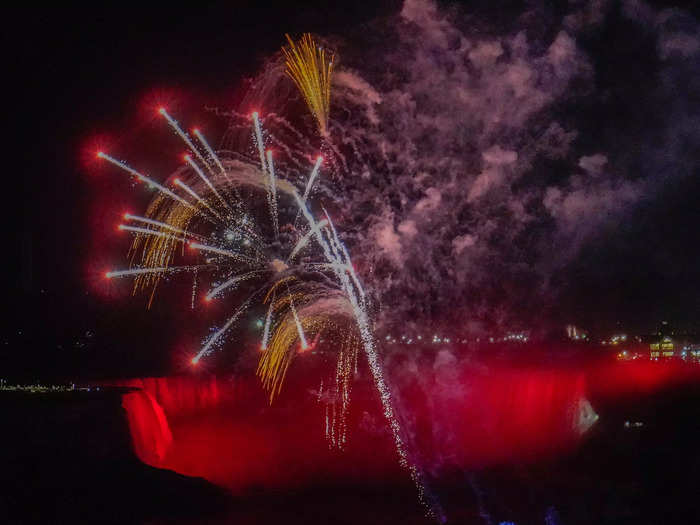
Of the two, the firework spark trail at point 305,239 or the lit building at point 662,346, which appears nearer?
the firework spark trail at point 305,239

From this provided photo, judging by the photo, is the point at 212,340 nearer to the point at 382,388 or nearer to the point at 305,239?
the point at 382,388

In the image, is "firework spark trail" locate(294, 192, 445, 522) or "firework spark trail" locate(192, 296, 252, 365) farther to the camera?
"firework spark trail" locate(192, 296, 252, 365)

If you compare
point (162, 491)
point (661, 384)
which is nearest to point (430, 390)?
point (661, 384)

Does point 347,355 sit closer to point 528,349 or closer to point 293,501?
point 528,349

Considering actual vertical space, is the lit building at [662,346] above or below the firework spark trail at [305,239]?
below

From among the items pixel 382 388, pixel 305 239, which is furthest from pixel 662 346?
pixel 305 239

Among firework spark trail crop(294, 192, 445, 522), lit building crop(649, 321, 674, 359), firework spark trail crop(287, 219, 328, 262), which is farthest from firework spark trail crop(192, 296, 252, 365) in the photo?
lit building crop(649, 321, 674, 359)

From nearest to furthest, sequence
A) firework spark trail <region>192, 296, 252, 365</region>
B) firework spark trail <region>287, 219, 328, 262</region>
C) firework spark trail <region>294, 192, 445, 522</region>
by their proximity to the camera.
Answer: firework spark trail <region>294, 192, 445, 522</region>, firework spark trail <region>287, 219, 328, 262</region>, firework spark trail <region>192, 296, 252, 365</region>

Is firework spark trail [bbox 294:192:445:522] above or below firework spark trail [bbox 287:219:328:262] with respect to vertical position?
below

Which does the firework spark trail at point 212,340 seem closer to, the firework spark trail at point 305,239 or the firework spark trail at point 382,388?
the firework spark trail at point 382,388

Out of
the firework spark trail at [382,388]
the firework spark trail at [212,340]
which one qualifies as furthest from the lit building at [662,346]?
the firework spark trail at [212,340]

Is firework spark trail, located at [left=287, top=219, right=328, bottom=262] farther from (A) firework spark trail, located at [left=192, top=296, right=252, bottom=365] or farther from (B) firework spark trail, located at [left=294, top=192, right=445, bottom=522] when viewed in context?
(A) firework spark trail, located at [left=192, top=296, right=252, bottom=365]
